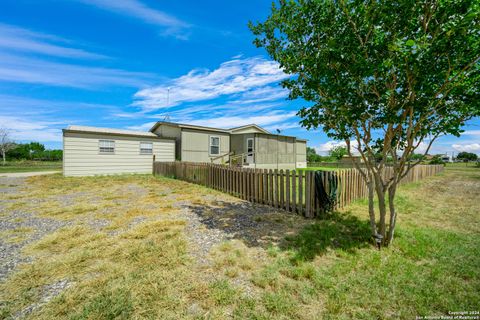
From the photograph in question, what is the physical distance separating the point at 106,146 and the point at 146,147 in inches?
104

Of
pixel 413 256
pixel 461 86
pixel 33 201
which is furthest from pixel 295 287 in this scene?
pixel 33 201

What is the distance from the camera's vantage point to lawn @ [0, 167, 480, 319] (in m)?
2.24

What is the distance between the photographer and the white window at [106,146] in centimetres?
1434

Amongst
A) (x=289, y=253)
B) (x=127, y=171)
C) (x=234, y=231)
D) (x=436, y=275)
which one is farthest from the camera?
(x=127, y=171)

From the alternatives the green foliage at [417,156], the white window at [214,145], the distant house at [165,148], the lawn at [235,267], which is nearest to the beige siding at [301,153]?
the distant house at [165,148]

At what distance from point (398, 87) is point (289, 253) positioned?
3459 mm

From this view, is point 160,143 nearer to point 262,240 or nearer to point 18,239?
point 18,239

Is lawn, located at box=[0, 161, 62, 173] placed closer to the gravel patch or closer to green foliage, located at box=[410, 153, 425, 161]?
the gravel patch

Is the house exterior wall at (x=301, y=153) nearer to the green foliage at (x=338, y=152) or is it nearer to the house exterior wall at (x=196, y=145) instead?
the house exterior wall at (x=196, y=145)

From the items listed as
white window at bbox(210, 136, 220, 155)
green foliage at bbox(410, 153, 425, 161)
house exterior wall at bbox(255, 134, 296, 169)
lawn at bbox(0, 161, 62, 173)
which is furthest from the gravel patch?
lawn at bbox(0, 161, 62, 173)

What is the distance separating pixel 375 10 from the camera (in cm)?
319

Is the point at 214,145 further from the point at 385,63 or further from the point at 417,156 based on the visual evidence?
the point at 385,63

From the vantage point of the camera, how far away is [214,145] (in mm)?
18141

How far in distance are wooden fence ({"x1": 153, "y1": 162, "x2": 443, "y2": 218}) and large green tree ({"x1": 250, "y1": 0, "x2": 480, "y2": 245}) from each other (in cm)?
155
